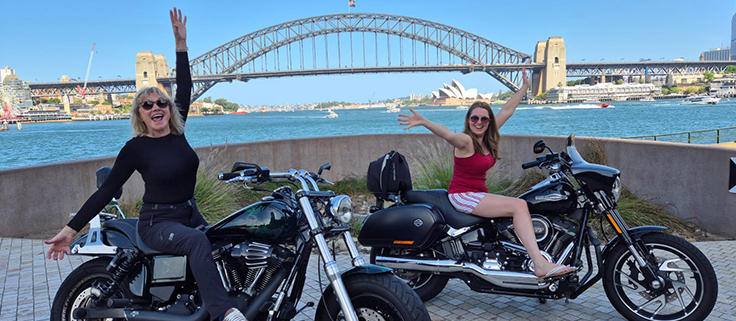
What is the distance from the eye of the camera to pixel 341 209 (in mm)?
2568

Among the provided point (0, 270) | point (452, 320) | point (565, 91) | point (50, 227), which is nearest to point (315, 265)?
point (452, 320)

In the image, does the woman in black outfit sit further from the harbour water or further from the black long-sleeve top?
the harbour water

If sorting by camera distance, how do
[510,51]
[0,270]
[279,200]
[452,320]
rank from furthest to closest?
1. [510,51]
2. [0,270]
3. [452,320]
4. [279,200]

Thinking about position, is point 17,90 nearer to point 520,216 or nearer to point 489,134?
point 489,134

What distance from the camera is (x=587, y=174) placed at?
347cm

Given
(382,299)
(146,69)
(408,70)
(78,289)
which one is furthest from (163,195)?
(146,69)

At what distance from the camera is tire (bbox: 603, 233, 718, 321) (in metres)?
3.34

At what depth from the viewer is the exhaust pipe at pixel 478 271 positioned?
3.42 metres

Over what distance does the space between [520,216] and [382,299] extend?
130 cm

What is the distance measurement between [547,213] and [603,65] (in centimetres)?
10283

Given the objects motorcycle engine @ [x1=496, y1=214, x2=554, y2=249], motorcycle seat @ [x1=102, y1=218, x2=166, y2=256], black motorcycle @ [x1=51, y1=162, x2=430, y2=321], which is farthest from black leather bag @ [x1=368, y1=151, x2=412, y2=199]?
motorcycle seat @ [x1=102, y1=218, x2=166, y2=256]

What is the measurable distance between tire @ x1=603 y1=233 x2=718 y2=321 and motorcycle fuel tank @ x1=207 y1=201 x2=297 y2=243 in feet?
7.19

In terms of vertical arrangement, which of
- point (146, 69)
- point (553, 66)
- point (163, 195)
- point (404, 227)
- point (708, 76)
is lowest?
point (404, 227)

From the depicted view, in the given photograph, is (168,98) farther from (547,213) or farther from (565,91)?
(565,91)
